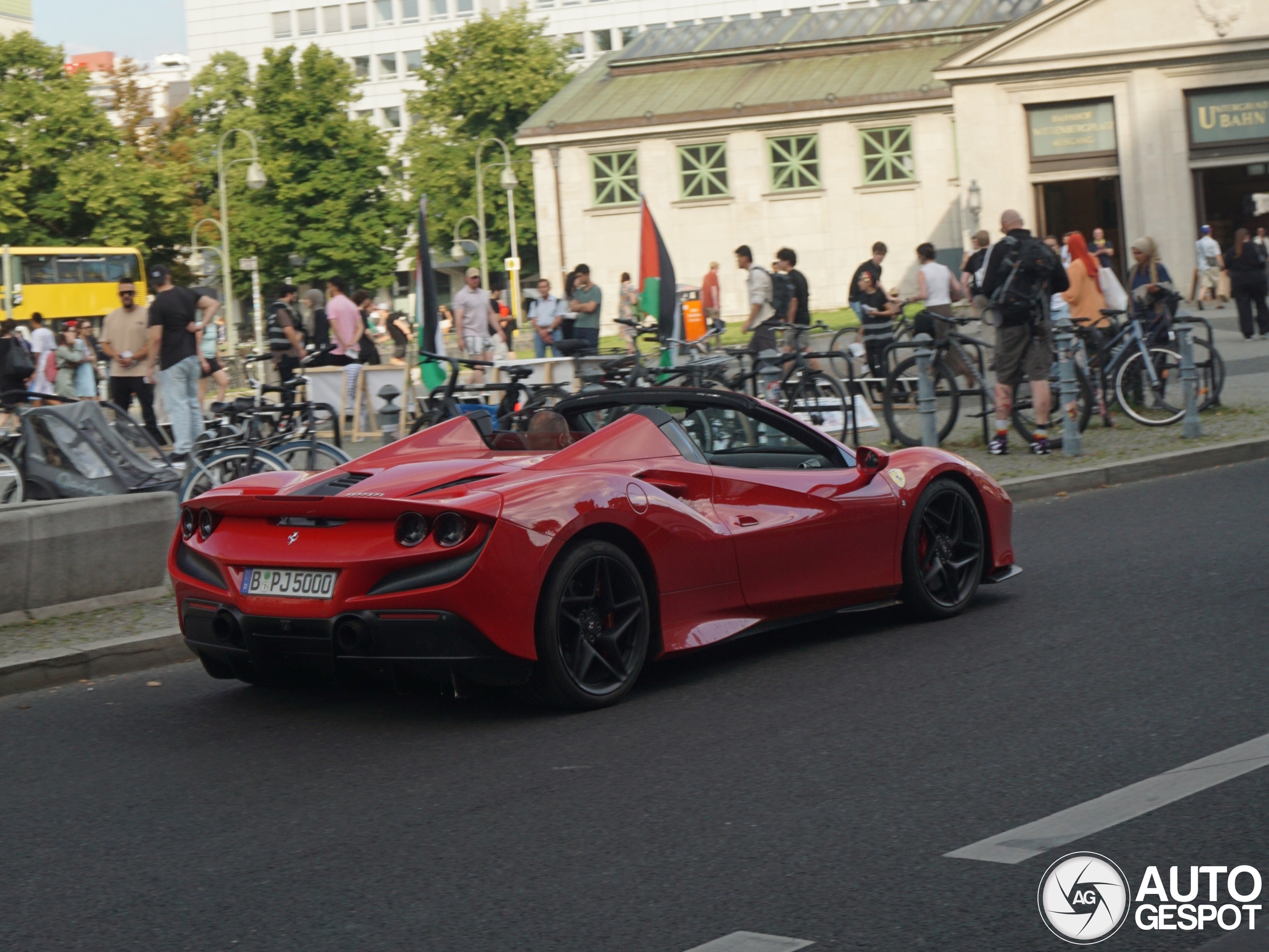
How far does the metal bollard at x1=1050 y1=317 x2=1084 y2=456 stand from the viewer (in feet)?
44.7

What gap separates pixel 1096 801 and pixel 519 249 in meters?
76.6

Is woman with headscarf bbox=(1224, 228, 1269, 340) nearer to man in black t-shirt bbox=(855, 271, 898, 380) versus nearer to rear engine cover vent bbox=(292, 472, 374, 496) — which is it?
man in black t-shirt bbox=(855, 271, 898, 380)

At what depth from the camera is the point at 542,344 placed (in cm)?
2348

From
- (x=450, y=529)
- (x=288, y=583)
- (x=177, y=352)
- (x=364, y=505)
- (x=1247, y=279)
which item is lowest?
(x=288, y=583)

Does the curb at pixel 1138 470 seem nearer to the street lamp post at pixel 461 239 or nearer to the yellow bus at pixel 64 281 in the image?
the yellow bus at pixel 64 281

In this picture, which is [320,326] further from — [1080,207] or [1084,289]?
[1080,207]

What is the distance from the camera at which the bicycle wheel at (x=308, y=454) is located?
11352 mm

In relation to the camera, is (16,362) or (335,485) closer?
(335,485)

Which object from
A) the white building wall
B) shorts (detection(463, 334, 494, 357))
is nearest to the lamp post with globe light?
the white building wall

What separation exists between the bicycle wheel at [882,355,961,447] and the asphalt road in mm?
6611

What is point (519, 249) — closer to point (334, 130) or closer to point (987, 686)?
point (334, 130)

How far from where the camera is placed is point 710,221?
5603 cm

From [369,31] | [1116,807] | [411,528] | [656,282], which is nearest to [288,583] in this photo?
[411,528]

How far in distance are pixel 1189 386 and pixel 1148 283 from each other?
5779mm
